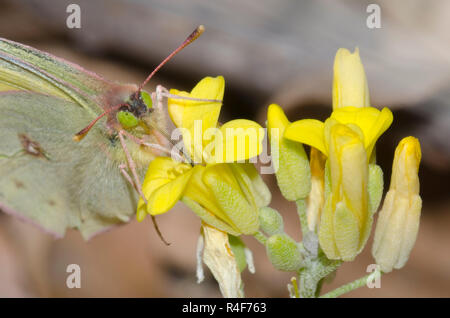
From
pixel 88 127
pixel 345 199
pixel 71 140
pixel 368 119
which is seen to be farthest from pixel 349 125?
pixel 71 140

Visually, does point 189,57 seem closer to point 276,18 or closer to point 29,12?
point 276,18

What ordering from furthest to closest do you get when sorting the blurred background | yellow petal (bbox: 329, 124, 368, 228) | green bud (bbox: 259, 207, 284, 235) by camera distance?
the blurred background → green bud (bbox: 259, 207, 284, 235) → yellow petal (bbox: 329, 124, 368, 228)

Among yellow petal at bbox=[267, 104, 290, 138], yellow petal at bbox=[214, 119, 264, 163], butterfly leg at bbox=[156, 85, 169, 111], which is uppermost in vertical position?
butterfly leg at bbox=[156, 85, 169, 111]

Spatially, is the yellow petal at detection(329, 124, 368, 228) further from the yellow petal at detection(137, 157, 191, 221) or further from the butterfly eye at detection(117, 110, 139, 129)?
the butterfly eye at detection(117, 110, 139, 129)

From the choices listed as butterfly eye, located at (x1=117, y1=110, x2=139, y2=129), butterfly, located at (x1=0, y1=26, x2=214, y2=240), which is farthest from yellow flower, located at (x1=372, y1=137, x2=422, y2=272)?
butterfly eye, located at (x1=117, y1=110, x2=139, y2=129)

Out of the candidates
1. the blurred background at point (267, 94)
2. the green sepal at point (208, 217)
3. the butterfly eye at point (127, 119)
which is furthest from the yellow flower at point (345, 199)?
the blurred background at point (267, 94)

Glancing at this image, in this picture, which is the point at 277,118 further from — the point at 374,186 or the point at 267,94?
the point at 267,94
